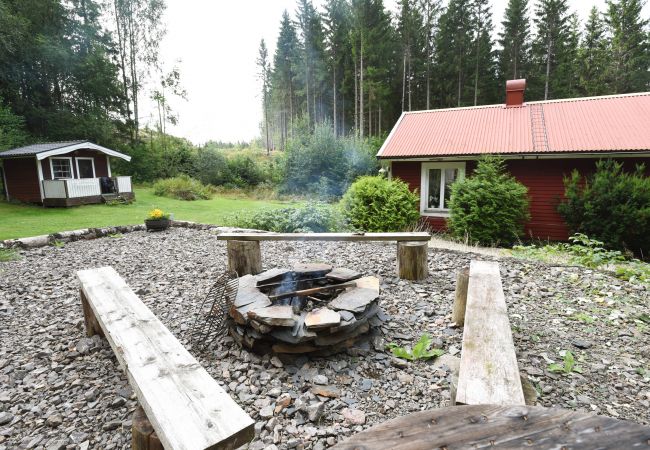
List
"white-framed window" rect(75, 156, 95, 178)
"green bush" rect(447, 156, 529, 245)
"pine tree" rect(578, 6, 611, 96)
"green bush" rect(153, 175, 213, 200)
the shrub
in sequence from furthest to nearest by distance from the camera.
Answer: "pine tree" rect(578, 6, 611, 96) → the shrub → "green bush" rect(153, 175, 213, 200) → "white-framed window" rect(75, 156, 95, 178) → "green bush" rect(447, 156, 529, 245)

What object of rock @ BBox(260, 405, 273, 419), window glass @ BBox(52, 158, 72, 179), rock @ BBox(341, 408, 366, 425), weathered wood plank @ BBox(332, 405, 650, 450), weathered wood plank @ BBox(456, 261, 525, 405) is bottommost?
rock @ BBox(341, 408, 366, 425)

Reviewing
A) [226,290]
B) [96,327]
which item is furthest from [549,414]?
[96,327]

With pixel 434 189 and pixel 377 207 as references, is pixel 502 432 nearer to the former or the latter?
pixel 377 207

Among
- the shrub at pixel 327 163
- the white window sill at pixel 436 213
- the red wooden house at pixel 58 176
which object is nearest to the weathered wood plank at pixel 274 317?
the white window sill at pixel 436 213

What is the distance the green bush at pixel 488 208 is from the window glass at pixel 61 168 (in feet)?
50.0

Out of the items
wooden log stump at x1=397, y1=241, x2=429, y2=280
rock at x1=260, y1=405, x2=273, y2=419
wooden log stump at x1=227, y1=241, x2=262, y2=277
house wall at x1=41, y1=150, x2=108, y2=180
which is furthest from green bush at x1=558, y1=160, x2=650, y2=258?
house wall at x1=41, y1=150, x2=108, y2=180

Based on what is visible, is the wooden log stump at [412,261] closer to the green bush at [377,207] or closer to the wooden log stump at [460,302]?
the wooden log stump at [460,302]

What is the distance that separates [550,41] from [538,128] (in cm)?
1880

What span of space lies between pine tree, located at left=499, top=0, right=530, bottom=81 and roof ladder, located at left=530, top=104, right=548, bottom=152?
15.6 meters

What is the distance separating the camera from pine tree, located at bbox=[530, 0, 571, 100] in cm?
2227

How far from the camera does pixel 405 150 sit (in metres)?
10.1

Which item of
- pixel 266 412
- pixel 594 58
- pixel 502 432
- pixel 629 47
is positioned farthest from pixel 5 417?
pixel 594 58

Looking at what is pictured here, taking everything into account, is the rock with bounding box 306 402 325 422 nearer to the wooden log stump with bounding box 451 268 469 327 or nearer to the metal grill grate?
the metal grill grate

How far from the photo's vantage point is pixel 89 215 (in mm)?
10867
